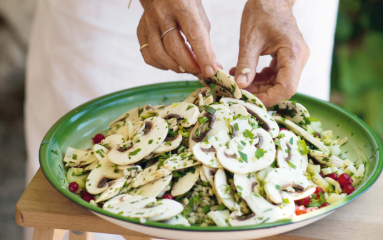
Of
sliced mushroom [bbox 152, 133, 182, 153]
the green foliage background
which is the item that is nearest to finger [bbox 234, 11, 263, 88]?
sliced mushroom [bbox 152, 133, 182, 153]

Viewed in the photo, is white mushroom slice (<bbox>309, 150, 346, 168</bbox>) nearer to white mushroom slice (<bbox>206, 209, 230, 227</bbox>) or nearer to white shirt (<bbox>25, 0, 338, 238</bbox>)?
white mushroom slice (<bbox>206, 209, 230, 227</bbox>)

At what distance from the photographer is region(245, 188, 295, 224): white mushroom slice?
35.2 inches

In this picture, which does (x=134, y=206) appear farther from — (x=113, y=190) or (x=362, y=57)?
(x=362, y=57)

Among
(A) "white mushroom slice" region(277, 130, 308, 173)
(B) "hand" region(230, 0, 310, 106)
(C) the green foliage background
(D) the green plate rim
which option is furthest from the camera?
(C) the green foliage background

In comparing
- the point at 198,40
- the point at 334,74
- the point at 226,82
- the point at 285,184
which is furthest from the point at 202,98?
the point at 334,74

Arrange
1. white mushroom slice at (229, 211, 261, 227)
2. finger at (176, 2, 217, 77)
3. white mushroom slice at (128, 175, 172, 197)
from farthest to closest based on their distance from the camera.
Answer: finger at (176, 2, 217, 77), white mushroom slice at (128, 175, 172, 197), white mushroom slice at (229, 211, 261, 227)

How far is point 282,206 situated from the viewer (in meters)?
0.93

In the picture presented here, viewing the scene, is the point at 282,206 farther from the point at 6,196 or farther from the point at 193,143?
the point at 6,196

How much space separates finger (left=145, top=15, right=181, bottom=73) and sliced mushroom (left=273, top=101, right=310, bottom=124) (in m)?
0.47

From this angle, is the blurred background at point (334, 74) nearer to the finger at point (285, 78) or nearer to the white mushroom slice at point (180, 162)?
the finger at point (285, 78)

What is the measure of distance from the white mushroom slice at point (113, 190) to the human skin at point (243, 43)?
50 centimetres

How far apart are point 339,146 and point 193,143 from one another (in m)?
0.61

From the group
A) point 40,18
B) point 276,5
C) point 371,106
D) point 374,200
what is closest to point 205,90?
point 276,5

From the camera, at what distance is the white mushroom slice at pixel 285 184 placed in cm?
96
